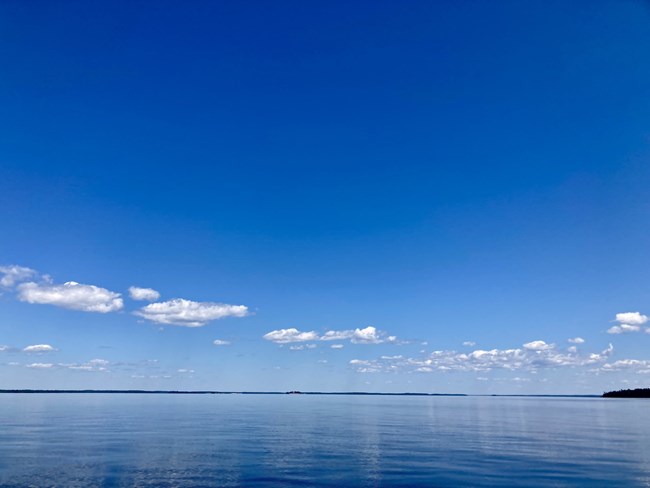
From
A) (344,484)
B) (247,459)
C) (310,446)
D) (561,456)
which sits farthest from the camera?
(310,446)

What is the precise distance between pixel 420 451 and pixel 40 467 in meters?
37.2

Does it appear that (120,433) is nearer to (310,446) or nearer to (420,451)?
(310,446)

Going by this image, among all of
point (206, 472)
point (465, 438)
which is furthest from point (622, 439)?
point (206, 472)

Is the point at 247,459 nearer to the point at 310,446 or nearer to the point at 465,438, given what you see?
the point at 310,446

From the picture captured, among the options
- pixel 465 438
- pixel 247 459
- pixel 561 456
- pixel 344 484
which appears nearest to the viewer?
pixel 344 484

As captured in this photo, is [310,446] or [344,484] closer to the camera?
[344,484]

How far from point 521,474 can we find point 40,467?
134 ft

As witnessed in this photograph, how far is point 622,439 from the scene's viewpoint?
69500 mm

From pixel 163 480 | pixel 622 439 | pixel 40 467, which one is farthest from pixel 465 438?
pixel 40 467

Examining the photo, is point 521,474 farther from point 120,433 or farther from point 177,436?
point 120,433

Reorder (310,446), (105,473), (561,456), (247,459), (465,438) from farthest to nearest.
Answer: (465,438)
(310,446)
(561,456)
(247,459)
(105,473)

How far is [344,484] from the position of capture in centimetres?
3756

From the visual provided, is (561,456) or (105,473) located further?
(561,456)

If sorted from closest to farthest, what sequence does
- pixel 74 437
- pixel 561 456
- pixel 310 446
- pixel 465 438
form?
pixel 561 456 → pixel 310 446 → pixel 74 437 → pixel 465 438
